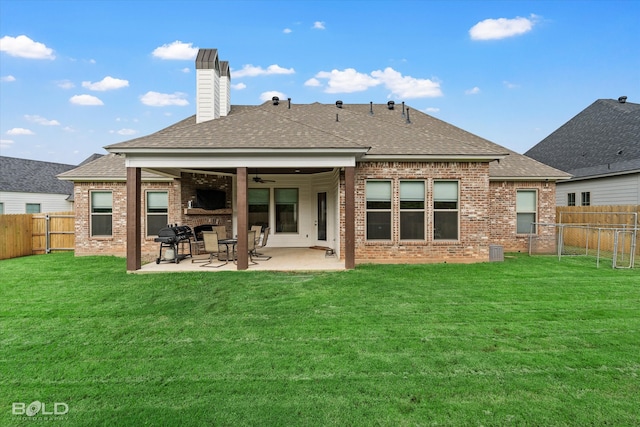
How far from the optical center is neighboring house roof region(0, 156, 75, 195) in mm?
22984

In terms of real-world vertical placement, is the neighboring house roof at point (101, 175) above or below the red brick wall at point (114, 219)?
above

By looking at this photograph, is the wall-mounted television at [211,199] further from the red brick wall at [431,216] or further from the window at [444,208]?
the window at [444,208]

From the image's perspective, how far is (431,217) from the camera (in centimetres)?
950

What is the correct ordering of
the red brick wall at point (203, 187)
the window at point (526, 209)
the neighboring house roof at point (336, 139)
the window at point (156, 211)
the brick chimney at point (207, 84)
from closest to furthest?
1. the neighboring house roof at point (336, 139)
2. the red brick wall at point (203, 187)
3. the window at point (156, 211)
4. the window at point (526, 209)
5. the brick chimney at point (207, 84)

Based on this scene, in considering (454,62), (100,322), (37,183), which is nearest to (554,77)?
(454,62)

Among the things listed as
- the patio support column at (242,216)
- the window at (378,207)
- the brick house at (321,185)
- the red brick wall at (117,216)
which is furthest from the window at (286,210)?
the patio support column at (242,216)

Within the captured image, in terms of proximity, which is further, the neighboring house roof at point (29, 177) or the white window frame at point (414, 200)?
the neighboring house roof at point (29, 177)

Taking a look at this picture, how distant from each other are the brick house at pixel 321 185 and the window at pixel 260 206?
0.14 feet

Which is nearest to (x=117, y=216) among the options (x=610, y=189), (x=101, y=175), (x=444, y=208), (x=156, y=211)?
(x=156, y=211)

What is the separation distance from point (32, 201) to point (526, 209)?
32.1m

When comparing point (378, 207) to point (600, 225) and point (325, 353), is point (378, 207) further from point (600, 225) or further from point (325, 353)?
point (600, 225)

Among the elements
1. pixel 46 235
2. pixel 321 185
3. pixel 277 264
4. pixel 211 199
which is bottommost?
pixel 277 264

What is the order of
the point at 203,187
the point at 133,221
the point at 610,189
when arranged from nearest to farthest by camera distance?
the point at 133,221
the point at 203,187
the point at 610,189

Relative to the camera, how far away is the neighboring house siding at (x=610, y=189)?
12.8 m
